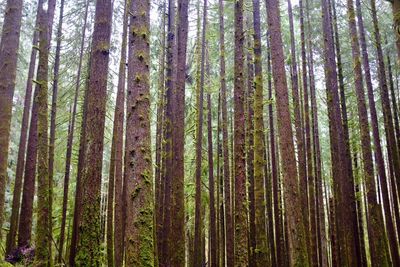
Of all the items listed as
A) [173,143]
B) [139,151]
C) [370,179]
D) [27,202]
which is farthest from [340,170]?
[27,202]

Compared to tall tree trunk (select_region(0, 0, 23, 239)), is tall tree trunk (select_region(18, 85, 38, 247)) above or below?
below

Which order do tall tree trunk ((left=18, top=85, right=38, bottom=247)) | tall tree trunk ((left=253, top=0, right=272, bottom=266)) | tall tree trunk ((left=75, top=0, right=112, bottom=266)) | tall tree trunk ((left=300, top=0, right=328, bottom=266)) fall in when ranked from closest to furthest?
tall tree trunk ((left=75, top=0, right=112, bottom=266)) → tall tree trunk ((left=253, top=0, right=272, bottom=266)) → tall tree trunk ((left=18, top=85, right=38, bottom=247)) → tall tree trunk ((left=300, top=0, right=328, bottom=266))

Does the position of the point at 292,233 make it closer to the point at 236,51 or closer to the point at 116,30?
the point at 236,51

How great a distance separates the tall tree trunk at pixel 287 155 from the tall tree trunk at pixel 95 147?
3.80 meters

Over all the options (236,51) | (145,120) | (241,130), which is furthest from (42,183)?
(236,51)

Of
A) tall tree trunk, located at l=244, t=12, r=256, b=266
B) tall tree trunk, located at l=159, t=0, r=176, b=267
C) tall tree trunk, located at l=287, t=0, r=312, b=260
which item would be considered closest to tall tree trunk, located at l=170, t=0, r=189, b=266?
tall tree trunk, located at l=159, t=0, r=176, b=267

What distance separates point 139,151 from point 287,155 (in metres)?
3.70

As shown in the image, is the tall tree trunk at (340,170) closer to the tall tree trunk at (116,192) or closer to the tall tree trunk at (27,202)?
the tall tree trunk at (116,192)

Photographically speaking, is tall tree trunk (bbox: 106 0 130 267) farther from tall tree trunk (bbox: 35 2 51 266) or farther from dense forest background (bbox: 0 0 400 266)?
tall tree trunk (bbox: 35 2 51 266)

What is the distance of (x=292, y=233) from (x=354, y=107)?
45.5 ft

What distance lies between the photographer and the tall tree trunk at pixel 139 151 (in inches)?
201

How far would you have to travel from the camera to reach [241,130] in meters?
9.28

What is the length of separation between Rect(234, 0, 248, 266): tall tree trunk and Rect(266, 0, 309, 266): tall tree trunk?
3.82 ft

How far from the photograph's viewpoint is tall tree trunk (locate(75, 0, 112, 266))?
18.1 ft
